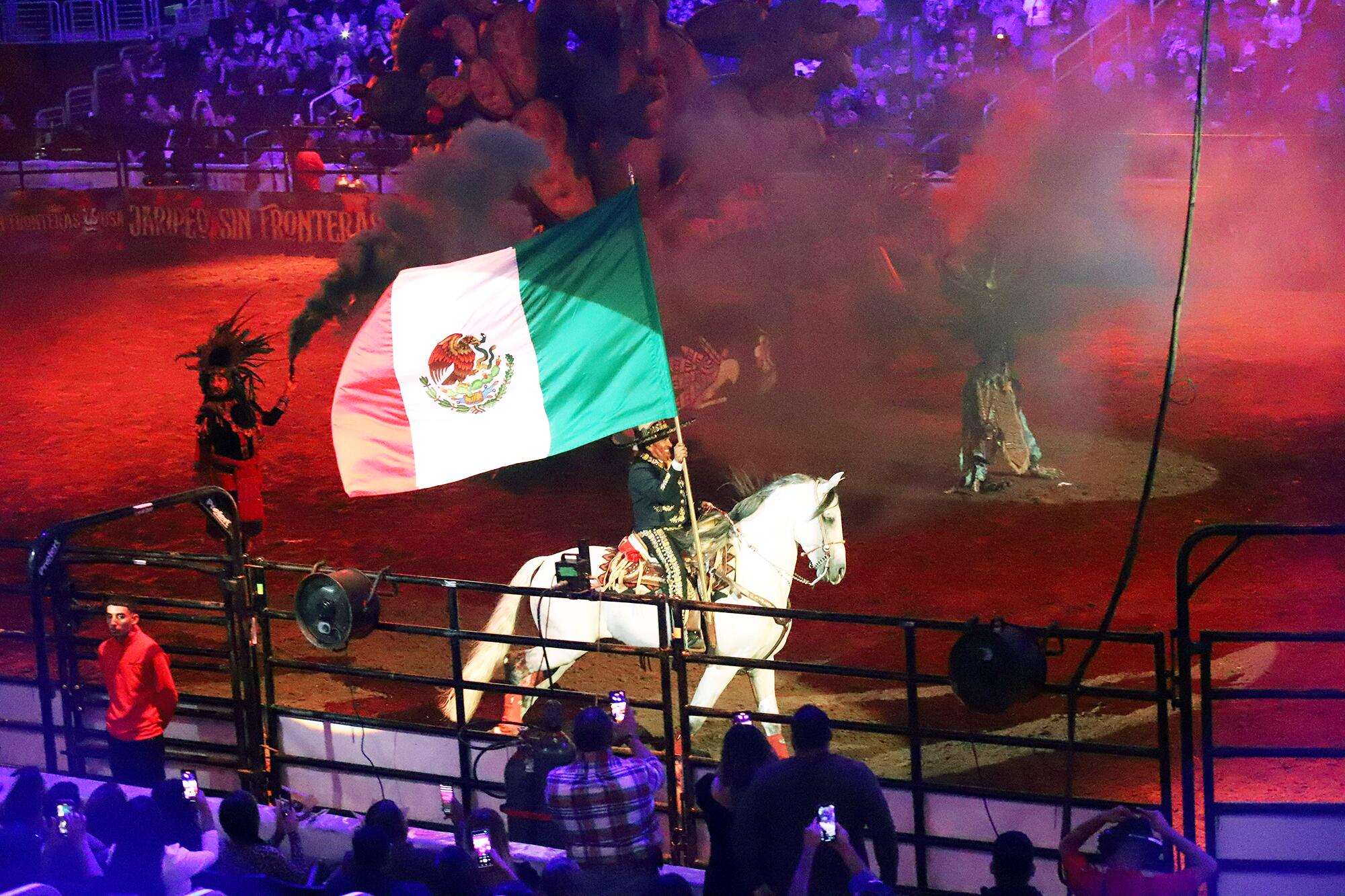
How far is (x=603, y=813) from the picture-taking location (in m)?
5.14

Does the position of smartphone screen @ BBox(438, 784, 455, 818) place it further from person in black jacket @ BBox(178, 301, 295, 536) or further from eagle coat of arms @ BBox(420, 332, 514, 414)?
person in black jacket @ BBox(178, 301, 295, 536)

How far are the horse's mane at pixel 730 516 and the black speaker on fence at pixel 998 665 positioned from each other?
2635 millimetres

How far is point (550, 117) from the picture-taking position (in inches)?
615

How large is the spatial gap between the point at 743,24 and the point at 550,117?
2.77 meters

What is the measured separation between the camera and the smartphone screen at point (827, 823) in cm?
458

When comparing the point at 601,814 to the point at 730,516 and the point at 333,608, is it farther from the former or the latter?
the point at 730,516

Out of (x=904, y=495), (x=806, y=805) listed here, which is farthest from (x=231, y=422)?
(x=806, y=805)

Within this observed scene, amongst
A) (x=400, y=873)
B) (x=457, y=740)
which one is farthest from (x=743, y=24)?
(x=400, y=873)

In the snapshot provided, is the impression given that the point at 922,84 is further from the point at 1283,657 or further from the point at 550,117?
the point at 1283,657

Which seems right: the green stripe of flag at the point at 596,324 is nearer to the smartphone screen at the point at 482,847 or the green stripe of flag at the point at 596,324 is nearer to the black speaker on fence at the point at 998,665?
the black speaker on fence at the point at 998,665

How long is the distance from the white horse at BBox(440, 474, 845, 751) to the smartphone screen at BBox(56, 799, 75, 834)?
3416 millimetres

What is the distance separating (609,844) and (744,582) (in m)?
3.45

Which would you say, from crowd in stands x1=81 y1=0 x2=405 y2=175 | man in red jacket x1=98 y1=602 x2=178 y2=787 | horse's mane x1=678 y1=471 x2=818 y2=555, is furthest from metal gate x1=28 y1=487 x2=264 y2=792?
crowd in stands x1=81 y1=0 x2=405 y2=175

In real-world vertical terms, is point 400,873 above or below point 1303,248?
below
